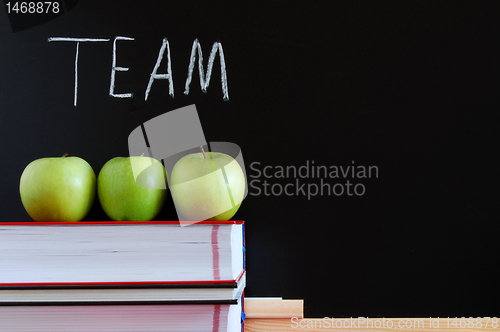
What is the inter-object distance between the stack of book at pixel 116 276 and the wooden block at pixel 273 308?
8.2 inches

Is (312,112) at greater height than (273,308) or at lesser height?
greater

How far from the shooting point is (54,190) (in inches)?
30.0

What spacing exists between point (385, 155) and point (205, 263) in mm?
474

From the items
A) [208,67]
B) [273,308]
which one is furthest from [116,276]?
[208,67]

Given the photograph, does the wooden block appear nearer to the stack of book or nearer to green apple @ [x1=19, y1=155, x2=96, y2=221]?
the stack of book

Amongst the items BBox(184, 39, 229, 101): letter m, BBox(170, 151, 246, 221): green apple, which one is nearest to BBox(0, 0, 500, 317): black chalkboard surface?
BBox(184, 39, 229, 101): letter m

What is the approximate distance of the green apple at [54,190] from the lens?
764 mm

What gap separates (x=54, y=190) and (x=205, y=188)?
27 centimetres

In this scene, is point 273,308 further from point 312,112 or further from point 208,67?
point 208,67

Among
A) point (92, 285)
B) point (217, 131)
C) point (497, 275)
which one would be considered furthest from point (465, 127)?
point (92, 285)

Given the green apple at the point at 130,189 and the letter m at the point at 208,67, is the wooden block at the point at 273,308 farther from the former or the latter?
the letter m at the point at 208,67

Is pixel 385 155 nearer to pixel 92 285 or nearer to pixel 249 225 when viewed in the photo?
pixel 249 225

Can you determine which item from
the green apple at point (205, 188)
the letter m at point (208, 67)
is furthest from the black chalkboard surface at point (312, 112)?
the green apple at point (205, 188)

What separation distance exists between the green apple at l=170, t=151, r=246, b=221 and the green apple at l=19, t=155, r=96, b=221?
0.17 metres
